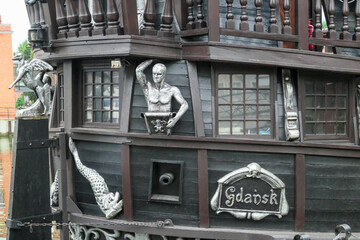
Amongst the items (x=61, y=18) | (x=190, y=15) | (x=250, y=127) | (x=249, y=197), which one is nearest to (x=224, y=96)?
(x=250, y=127)

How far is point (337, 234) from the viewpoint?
5715 mm

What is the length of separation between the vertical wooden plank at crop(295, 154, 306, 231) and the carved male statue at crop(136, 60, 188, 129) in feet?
4.63

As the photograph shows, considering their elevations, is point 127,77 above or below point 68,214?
above

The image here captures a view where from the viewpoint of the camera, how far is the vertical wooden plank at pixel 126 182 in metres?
→ 6.36

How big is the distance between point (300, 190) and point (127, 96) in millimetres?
2234

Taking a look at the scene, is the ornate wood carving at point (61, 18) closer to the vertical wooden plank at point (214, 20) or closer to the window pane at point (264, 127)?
the vertical wooden plank at point (214, 20)

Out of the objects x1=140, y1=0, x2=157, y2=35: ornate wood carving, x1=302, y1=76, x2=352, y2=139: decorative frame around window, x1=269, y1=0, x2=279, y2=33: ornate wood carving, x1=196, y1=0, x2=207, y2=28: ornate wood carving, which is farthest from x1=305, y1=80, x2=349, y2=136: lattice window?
x1=140, y1=0, x2=157, y2=35: ornate wood carving

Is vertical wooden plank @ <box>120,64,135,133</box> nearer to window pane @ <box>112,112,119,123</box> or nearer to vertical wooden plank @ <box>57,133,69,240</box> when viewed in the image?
window pane @ <box>112,112,119,123</box>

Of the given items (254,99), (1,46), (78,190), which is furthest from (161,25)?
(1,46)

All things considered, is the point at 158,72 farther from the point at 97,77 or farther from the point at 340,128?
the point at 340,128

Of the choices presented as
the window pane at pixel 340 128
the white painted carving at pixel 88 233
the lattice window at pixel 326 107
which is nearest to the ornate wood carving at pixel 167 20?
the lattice window at pixel 326 107

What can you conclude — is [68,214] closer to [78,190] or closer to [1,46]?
[78,190]

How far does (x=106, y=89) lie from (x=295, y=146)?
234 centimetres

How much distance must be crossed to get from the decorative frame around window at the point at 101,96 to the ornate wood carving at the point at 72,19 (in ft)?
1.72
